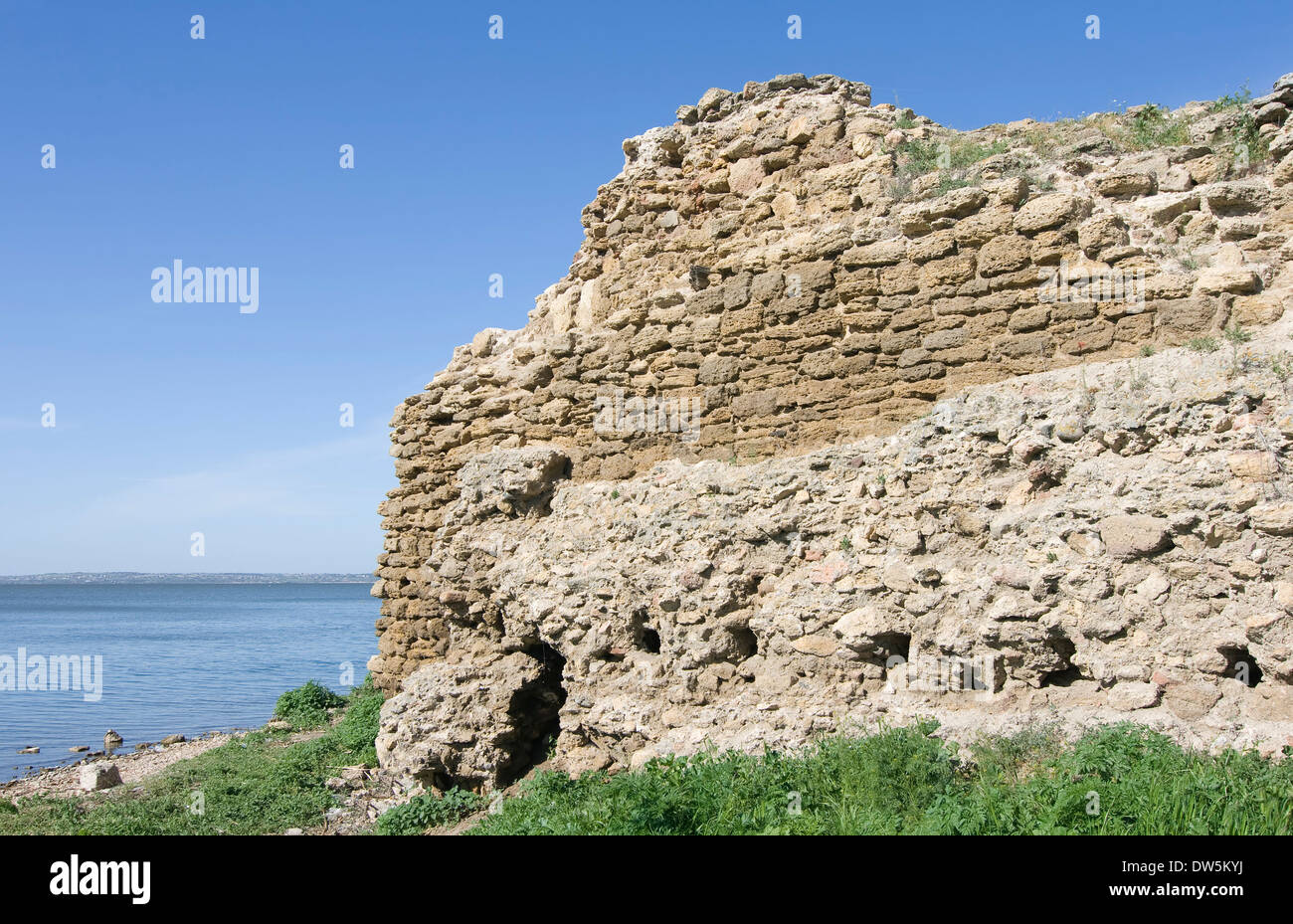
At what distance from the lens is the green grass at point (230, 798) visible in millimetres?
8195

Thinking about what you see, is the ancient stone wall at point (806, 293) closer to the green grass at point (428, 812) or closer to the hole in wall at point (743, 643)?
the green grass at point (428, 812)

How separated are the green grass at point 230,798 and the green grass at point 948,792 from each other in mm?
3867

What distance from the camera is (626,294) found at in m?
8.27

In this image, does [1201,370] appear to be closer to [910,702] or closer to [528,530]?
[910,702]

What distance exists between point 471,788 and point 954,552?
4885 millimetres

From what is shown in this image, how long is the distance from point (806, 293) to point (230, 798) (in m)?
7.43

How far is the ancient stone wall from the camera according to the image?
6.01 meters

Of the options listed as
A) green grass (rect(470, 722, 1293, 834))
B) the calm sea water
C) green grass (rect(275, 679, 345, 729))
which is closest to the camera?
green grass (rect(470, 722, 1293, 834))

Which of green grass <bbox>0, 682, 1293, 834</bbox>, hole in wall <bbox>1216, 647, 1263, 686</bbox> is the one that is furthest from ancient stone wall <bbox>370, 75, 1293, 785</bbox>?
green grass <bbox>0, 682, 1293, 834</bbox>

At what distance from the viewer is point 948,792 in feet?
14.6

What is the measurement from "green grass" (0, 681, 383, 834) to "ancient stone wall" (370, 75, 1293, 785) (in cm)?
137

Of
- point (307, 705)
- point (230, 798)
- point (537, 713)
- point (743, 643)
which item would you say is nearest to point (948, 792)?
point (743, 643)

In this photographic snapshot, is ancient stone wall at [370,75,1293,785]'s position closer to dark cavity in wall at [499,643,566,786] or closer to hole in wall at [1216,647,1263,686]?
dark cavity in wall at [499,643,566,786]
